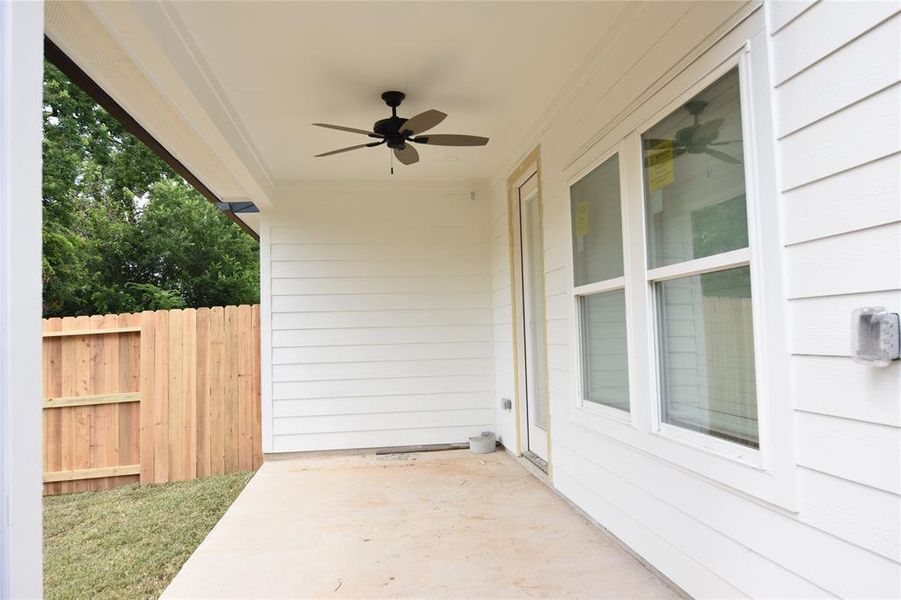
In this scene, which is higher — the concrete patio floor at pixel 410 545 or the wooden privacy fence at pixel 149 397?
the wooden privacy fence at pixel 149 397

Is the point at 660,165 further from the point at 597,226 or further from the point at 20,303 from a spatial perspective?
the point at 20,303

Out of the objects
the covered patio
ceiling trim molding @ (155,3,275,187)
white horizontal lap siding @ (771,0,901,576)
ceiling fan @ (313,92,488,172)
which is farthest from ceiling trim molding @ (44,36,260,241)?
white horizontal lap siding @ (771,0,901,576)

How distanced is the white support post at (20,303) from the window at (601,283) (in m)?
2.37

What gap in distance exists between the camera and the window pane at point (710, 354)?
1875mm

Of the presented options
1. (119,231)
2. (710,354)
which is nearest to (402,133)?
(710,354)

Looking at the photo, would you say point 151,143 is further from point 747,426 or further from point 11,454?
point 747,426

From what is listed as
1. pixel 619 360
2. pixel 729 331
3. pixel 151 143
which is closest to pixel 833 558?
pixel 729 331

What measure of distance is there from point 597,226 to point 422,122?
1.17 meters

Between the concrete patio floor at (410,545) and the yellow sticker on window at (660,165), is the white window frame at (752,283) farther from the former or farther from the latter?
the concrete patio floor at (410,545)

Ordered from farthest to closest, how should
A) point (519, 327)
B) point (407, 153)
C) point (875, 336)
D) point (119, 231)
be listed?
1. point (119, 231)
2. point (519, 327)
3. point (407, 153)
4. point (875, 336)

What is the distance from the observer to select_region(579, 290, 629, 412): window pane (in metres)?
2.76

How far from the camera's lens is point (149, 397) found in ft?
16.2

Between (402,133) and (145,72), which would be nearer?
(145,72)

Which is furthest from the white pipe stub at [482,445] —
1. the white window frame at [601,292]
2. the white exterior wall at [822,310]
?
the white exterior wall at [822,310]
